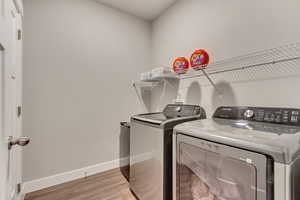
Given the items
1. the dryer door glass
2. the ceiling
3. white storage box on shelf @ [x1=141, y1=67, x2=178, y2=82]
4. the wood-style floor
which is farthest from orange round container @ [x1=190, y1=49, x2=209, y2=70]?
the wood-style floor

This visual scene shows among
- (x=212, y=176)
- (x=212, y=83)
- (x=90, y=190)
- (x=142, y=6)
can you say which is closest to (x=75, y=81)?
(x=90, y=190)

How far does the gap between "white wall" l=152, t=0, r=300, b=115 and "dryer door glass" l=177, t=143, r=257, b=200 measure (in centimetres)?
79

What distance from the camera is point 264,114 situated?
1158 millimetres

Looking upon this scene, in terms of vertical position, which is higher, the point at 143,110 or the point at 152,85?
the point at 152,85

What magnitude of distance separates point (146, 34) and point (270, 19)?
6.55 ft

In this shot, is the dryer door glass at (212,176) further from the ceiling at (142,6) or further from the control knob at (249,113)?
the ceiling at (142,6)

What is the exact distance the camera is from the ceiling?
228cm

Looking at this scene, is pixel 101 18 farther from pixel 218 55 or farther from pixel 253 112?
pixel 253 112

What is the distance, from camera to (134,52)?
8.71 ft

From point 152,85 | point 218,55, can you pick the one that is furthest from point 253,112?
point 152,85

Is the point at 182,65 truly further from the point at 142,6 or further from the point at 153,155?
the point at 142,6

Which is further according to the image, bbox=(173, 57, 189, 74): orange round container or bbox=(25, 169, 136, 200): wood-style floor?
bbox=(173, 57, 189, 74): orange round container

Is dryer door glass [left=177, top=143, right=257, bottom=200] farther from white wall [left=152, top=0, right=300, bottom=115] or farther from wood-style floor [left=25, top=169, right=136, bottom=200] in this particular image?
wood-style floor [left=25, top=169, right=136, bottom=200]

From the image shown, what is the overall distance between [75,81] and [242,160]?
84.9 inches
